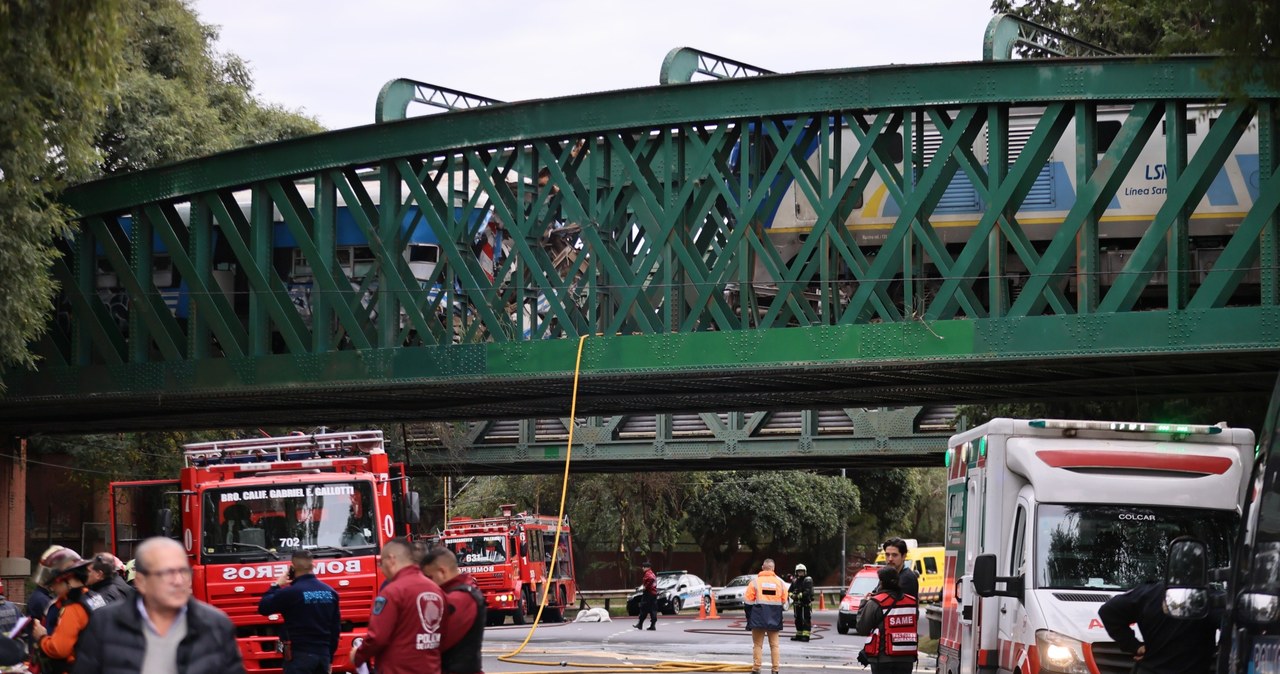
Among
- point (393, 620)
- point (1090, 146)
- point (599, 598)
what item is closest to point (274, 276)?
point (1090, 146)

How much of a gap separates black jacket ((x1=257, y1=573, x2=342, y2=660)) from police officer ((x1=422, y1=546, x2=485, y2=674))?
2805mm

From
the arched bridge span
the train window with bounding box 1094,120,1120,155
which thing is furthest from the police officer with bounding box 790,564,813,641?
the train window with bounding box 1094,120,1120,155

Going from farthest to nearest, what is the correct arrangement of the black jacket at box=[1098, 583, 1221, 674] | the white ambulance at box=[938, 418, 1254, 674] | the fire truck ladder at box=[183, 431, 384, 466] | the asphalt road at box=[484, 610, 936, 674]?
the asphalt road at box=[484, 610, 936, 674]
the fire truck ladder at box=[183, 431, 384, 466]
the white ambulance at box=[938, 418, 1254, 674]
the black jacket at box=[1098, 583, 1221, 674]

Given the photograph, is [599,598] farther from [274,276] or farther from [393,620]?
[393,620]

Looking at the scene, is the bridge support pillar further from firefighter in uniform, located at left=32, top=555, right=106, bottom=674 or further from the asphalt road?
firefighter in uniform, located at left=32, top=555, right=106, bottom=674

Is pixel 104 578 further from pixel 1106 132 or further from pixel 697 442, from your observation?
pixel 697 442

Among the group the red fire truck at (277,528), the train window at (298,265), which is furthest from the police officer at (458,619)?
the train window at (298,265)

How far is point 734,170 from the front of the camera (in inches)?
1152

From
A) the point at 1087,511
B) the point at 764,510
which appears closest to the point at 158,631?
the point at 1087,511

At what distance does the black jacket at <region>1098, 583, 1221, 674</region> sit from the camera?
34.0 ft

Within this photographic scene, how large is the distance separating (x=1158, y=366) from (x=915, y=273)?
663cm

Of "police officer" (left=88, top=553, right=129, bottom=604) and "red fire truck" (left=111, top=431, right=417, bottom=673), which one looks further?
"red fire truck" (left=111, top=431, right=417, bottom=673)

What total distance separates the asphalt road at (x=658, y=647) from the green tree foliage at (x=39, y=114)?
8585mm

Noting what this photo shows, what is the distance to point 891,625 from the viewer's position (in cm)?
1539
